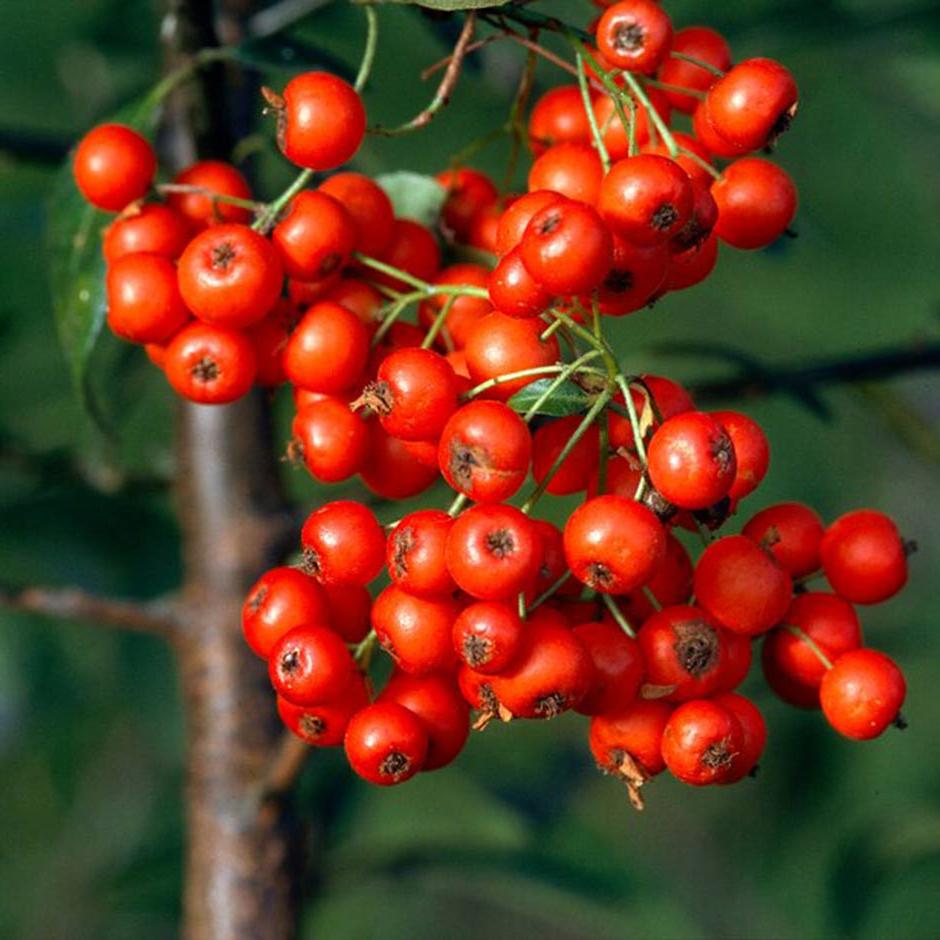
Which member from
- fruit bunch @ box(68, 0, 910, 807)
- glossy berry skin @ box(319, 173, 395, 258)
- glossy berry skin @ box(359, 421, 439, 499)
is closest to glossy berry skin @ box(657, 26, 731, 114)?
fruit bunch @ box(68, 0, 910, 807)

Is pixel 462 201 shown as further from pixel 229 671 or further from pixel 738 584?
pixel 229 671

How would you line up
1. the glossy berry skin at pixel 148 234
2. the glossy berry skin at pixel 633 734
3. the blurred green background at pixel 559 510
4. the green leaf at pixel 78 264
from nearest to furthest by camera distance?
the glossy berry skin at pixel 633 734 < the glossy berry skin at pixel 148 234 < the green leaf at pixel 78 264 < the blurred green background at pixel 559 510

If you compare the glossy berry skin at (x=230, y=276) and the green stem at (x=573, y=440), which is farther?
the glossy berry skin at (x=230, y=276)

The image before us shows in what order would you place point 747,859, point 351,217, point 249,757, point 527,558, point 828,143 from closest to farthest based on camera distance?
point 527,558
point 351,217
point 249,757
point 828,143
point 747,859

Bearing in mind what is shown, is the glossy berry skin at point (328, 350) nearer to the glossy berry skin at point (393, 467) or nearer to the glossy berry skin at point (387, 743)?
the glossy berry skin at point (393, 467)

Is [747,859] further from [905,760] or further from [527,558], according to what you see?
[527,558]

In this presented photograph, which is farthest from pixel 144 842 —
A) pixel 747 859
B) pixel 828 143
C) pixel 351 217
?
pixel 351 217

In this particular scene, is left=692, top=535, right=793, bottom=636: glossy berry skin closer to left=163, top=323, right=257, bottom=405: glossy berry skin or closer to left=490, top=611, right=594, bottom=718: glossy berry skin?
left=490, top=611, right=594, bottom=718: glossy berry skin

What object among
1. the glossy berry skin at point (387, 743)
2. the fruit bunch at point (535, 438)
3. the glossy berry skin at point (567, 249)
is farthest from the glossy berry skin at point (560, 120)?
the glossy berry skin at point (387, 743)
